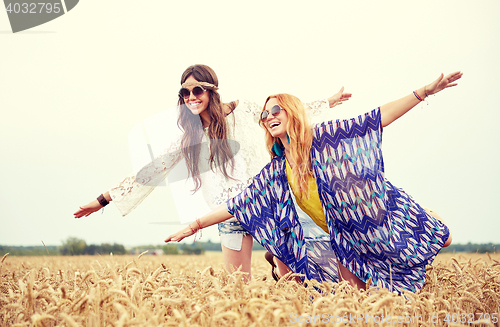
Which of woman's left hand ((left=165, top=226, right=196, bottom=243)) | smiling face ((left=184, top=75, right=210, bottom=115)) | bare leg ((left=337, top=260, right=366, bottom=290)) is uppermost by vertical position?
smiling face ((left=184, top=75, right=210, bottom=115))

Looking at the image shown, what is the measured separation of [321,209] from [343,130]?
86 centimetres

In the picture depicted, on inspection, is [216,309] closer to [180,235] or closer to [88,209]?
[180,235]

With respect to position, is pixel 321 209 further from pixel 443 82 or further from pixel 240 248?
pixel 443 82

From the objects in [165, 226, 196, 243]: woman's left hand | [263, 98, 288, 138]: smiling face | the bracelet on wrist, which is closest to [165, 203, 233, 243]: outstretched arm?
[165, 226, 196, 243]: woman's left hand

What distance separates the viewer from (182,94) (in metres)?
3.99

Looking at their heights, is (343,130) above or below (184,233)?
above

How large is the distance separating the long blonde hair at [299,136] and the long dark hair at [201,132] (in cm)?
81

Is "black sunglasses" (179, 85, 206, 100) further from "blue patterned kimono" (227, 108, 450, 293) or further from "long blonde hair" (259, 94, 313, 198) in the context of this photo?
"blue patterned kimono" (227, 108, 450, 293)

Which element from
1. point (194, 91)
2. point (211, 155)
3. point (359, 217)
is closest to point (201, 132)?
point (211, 155)

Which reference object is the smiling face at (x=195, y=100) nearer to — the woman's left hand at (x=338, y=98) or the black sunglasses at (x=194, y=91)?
the black sunglasses at (x=194, y=91)

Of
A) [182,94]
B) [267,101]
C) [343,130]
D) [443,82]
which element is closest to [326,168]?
[343,130]

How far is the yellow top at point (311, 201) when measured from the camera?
11.3ft

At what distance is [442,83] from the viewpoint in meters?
2.84

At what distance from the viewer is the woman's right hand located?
3.68 m
